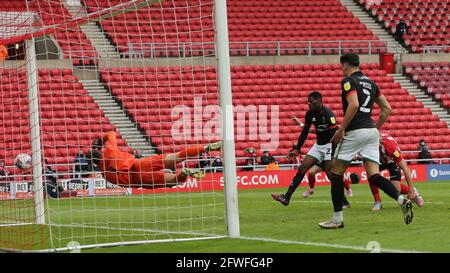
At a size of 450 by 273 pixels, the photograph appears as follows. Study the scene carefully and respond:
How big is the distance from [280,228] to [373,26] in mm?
30244

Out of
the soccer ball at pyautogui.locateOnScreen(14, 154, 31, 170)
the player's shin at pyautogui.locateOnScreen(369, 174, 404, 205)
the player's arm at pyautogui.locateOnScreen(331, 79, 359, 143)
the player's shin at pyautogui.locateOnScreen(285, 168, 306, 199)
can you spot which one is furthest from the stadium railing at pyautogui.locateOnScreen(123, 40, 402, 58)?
the player's arm at pyautogui.locateOnScreen(331, 79, 359, 143)

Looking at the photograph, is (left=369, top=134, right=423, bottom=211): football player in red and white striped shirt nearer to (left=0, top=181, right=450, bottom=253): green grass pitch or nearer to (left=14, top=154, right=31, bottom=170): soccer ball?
(left=0, top=181, right=450, bottom=253): green grass pitch

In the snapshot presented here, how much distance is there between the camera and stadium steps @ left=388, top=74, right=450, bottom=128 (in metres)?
37.6

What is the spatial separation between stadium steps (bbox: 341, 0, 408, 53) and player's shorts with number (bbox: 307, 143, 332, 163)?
24.7 metres

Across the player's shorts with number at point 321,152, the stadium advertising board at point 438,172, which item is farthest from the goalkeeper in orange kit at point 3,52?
the stadium advertising board at point 438,172

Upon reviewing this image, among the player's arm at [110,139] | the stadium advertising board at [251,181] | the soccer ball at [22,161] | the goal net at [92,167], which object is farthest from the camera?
the stadium advertising board at [251,181]

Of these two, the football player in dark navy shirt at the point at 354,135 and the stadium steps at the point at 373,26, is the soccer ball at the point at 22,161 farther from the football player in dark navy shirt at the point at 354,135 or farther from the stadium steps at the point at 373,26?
the stadium steps at the point at 373,26

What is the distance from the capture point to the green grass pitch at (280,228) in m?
10.6

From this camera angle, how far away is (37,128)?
1468 centimetres

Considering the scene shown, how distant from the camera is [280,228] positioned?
12844mm

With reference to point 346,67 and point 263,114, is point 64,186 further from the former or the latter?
point 346,67

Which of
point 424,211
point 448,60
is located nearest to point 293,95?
point 448,60

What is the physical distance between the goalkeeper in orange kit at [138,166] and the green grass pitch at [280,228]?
0.67 metres

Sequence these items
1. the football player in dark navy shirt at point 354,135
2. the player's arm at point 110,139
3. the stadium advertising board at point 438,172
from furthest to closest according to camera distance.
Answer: the stadium advertising board at point 438,172 < the player's arm at point 110,139 < the football player in dark navy shirt at point 354,135
